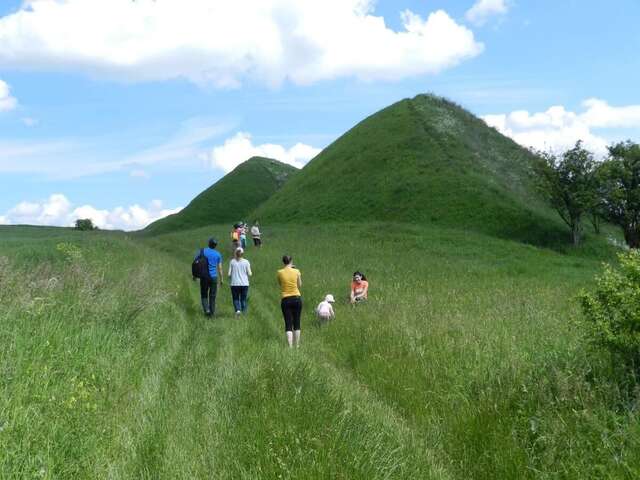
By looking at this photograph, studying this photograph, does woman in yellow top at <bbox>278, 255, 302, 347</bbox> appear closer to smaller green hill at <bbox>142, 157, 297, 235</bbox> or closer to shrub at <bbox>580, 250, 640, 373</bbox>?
shrub at <bbox>580, 250, 640, 373</bbox>

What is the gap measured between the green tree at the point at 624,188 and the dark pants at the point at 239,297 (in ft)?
112

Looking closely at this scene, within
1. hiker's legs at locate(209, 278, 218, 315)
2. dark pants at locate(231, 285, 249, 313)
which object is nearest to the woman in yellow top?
dark pants at locate(231, 285, 249, 313)

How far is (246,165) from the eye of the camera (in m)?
127

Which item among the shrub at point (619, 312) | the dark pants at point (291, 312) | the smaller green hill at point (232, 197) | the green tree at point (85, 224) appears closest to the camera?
the shrub at point (619, 312)

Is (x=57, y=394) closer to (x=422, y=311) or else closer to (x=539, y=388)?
(x=539, y=388)

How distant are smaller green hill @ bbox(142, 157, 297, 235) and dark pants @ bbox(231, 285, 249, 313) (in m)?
63.4

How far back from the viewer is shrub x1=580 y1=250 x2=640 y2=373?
679 centimetres

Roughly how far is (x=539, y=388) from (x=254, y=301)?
13395mm

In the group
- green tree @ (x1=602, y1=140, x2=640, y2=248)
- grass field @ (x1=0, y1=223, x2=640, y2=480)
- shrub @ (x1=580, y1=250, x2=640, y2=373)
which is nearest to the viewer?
grass field @ (x1=0, y1=223, x2=640, y2=480)

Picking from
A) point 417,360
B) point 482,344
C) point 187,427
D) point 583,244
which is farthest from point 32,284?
point 583,244

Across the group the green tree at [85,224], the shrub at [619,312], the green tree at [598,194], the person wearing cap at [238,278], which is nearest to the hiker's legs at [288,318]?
the person wearing cap at [238,278]

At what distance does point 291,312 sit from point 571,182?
36.7 m

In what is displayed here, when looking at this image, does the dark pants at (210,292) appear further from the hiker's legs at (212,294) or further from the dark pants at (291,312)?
the dark pants at (291,312)

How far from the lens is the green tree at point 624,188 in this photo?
4184 cm
